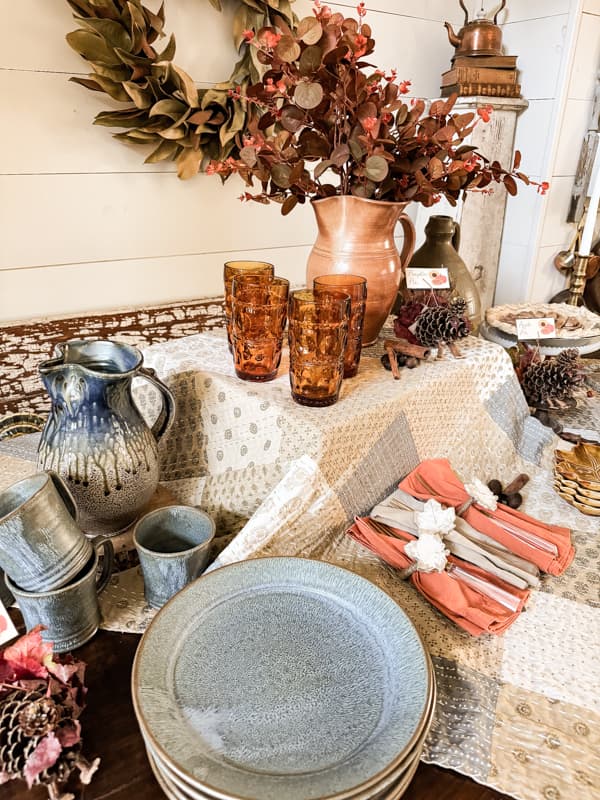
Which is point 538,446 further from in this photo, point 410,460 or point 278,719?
point 278,719

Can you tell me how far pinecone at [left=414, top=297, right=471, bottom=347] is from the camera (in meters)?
0.96

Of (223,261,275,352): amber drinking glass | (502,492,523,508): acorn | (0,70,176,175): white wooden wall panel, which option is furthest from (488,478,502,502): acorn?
(0,70,176,175): white wooden wall panel

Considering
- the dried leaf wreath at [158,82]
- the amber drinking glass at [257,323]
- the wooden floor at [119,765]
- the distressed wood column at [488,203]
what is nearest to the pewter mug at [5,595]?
the wooden floor at [119,765]

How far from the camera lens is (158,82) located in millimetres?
1305

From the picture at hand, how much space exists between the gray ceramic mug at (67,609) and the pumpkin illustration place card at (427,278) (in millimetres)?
677

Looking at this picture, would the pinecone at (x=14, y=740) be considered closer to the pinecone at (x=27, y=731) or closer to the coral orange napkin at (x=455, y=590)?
the pinecone at (x=27, y=731)

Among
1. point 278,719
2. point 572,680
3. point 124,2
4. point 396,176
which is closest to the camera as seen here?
point 278,719

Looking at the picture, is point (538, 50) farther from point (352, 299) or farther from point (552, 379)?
point (352, 299)

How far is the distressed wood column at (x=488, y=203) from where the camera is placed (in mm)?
1845

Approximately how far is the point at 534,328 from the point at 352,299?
523 mm

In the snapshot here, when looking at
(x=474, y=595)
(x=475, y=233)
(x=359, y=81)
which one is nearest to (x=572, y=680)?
(x=474, y=595)

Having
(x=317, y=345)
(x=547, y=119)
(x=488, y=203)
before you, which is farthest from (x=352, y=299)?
(x=547, y=119)

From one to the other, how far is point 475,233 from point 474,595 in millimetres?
1513

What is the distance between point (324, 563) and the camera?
667mm
